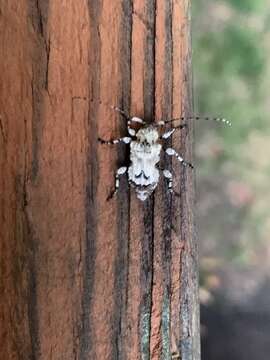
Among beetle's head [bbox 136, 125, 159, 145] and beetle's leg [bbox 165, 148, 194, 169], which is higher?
beetle's head [bbox 136, 125, 159, 145]

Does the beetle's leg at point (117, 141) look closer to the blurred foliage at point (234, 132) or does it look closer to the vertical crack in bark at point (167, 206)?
the vertical crack in bark at point (167, 206)

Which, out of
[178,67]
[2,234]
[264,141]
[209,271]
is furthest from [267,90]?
[2,234]

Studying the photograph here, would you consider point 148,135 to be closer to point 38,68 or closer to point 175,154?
point 175,154

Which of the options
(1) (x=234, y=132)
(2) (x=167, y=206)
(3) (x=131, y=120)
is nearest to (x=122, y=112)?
(3) (x=131, y=120)

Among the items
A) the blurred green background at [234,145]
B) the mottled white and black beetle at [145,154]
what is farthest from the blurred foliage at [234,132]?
the mottled white and black beetle at [145,154]

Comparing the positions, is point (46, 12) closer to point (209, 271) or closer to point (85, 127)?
point (85, 127)

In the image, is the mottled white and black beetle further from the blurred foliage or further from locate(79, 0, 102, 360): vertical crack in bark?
the blurred foliage

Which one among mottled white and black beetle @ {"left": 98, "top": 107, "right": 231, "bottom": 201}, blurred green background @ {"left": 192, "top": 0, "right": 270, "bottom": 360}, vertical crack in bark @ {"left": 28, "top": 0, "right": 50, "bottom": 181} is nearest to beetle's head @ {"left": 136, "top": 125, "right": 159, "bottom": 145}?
mottled white and black beetle @ {"left": 98, "top": 107, "right": 231, "bottom": 201}
